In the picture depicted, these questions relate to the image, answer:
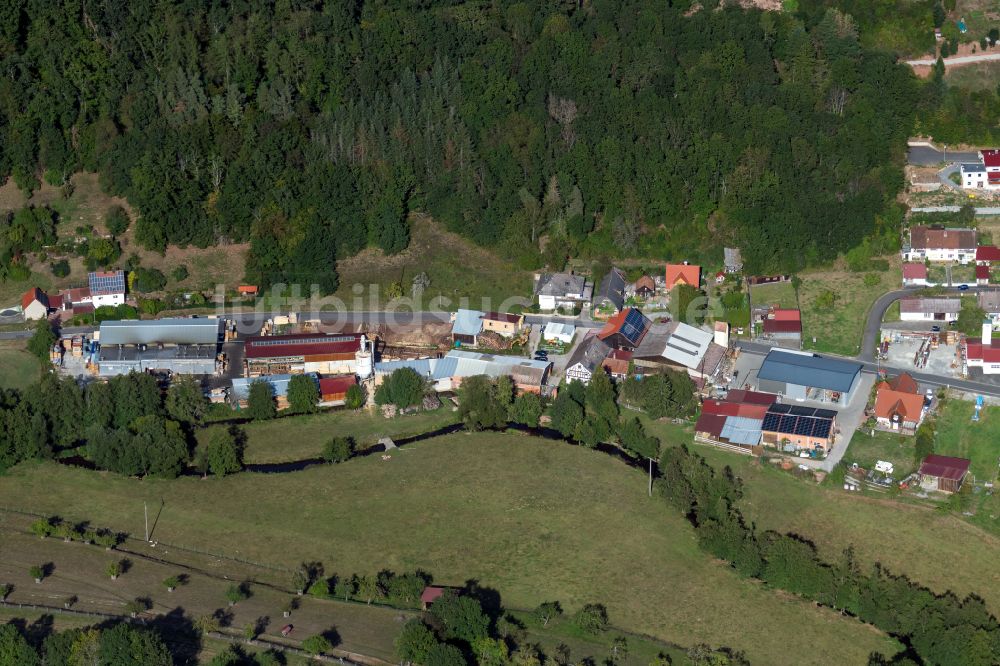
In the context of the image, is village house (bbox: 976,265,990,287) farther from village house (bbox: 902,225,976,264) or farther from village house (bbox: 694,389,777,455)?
village house (bbox: 694,389,777,455)

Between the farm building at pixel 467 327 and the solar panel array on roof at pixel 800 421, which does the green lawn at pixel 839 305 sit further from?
the farm building at pixel 467 327

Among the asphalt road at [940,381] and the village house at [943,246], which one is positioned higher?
the village house at [943,246]

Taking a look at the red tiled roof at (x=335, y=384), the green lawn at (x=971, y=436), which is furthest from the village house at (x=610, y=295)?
the green lawn at (x=971, y=436)

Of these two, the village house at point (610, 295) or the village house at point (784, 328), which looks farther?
the village house at point (610, 295)

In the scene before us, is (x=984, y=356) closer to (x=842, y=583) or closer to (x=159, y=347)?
(x=842, y=583)

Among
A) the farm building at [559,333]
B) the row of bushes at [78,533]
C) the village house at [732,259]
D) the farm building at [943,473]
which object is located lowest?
the row of bushes at [78,533]

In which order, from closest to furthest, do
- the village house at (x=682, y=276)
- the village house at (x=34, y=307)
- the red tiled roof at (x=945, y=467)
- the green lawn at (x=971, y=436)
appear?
the red tiled roof at (x=945, y=467)
the green lawn at (x=971, y=436)
the village house at (x=34, y=307)
the village house at (x=682, y=276)

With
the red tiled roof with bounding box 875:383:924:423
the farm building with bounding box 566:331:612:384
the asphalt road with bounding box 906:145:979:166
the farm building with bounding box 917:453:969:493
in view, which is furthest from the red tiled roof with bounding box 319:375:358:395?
the asphalt road with bounding box 906:145:979:166
